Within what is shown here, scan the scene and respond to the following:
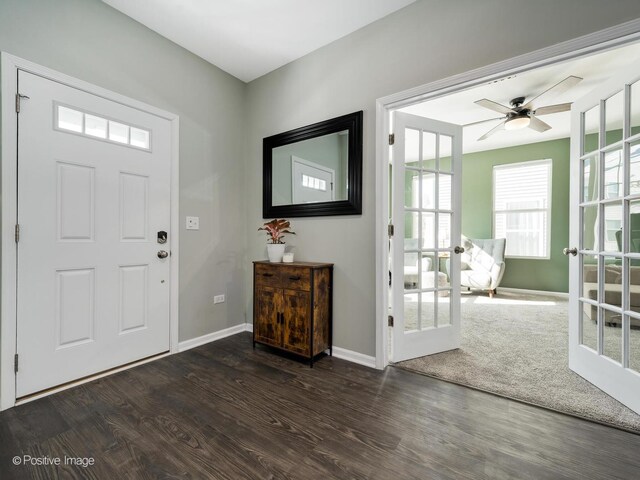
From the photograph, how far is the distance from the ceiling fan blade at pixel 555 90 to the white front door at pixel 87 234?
3.75 meters

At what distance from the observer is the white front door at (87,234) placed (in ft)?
5.82

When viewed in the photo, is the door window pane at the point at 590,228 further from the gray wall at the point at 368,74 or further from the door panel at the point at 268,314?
the door panel at the point at 268,314

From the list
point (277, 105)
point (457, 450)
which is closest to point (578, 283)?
point (457, 450)

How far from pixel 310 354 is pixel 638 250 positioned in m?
2.23

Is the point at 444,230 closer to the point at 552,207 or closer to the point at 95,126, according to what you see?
the point at 95,126

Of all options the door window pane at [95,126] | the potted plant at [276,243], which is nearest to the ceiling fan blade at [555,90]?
the potted plant at [276,243]

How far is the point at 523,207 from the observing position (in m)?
5.29

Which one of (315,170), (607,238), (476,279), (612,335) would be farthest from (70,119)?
(476,279)

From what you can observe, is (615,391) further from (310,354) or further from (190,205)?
(190,205)

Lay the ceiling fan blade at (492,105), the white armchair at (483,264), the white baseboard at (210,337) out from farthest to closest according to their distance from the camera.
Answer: the white armchair at (483,264) → the ceiling fan blade at (492,105) → the white baseboard at (210,337)

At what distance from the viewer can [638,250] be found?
166 centimetres

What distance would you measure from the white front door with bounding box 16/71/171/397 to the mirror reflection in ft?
3.37

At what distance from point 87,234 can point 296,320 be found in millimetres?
1672

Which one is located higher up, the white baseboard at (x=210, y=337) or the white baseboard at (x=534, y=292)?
the white baseboard at (x=534, y=292)
